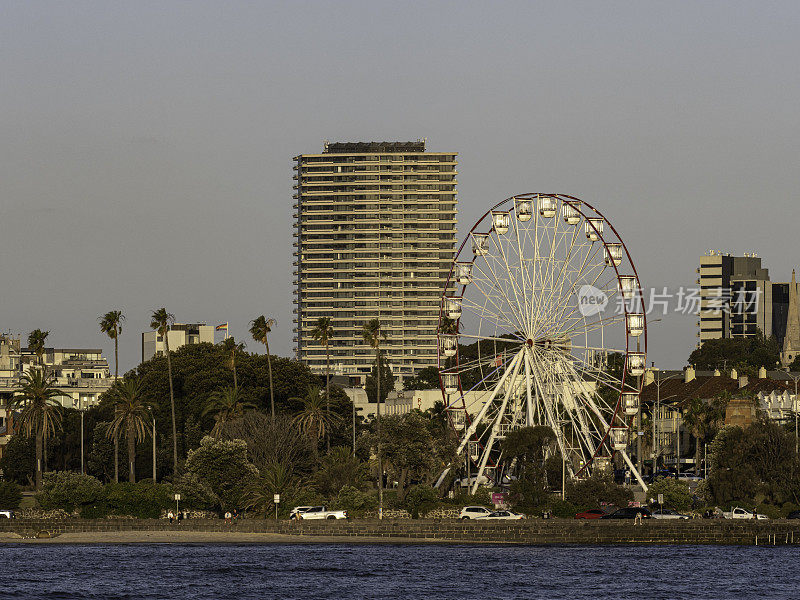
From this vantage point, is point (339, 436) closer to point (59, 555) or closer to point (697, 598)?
point (59, 555)

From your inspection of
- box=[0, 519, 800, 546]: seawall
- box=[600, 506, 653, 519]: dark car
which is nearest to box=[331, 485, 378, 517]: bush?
box=[0, 519, 800, 546]: seawall

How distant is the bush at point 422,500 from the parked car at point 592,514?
1013 cm

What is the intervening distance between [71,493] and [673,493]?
142ft

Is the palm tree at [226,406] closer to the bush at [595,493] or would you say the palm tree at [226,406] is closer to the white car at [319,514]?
the white car at [319,514]

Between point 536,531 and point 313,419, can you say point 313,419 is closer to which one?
point 313,419

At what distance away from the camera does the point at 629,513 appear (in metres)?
107

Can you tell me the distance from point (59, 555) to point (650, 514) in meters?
40.3

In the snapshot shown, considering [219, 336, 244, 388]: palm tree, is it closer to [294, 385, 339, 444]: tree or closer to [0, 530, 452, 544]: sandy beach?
[294, 385, 339, 444]: tree

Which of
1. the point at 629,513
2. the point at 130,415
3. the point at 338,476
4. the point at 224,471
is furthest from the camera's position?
the point at 130,415

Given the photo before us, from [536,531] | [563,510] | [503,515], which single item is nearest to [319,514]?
[503,515]

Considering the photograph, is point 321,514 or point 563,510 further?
point 321,514

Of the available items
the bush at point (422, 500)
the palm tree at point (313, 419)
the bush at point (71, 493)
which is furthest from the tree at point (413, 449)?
the bush at point (71, 493)

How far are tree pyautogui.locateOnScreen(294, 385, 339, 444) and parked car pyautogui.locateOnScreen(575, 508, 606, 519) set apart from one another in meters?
32.4

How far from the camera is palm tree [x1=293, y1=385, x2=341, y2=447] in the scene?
447 feet
